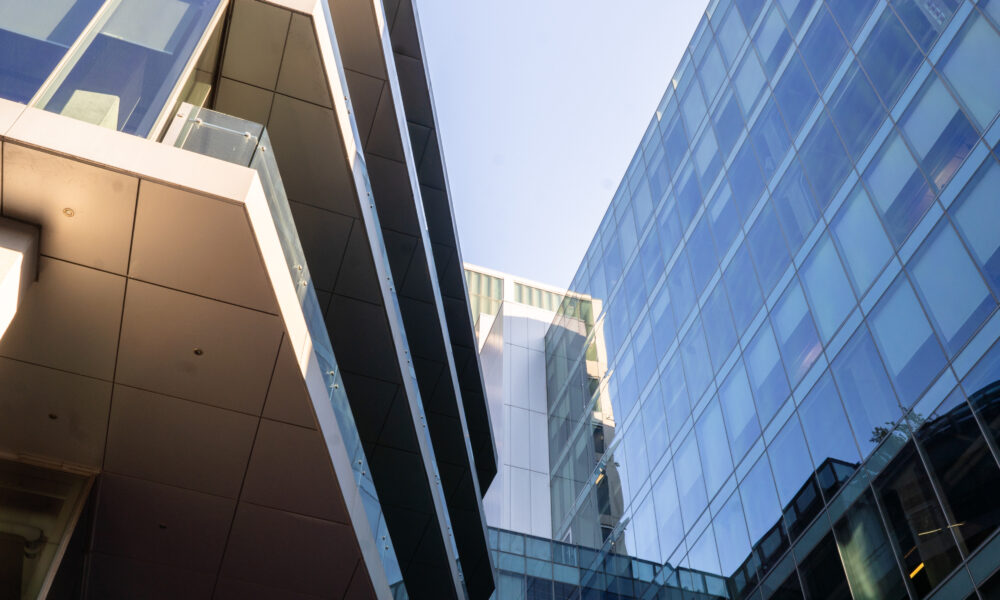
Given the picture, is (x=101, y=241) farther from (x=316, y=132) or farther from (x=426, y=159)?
(x=426, y=159)

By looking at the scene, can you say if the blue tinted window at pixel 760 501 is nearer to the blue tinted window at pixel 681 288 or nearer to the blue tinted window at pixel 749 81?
the blue tinted window at pixel 681 288

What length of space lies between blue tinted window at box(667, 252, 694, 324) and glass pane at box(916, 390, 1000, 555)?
1247 cm

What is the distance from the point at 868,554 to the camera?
643 inches

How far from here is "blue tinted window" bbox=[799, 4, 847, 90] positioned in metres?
21.0

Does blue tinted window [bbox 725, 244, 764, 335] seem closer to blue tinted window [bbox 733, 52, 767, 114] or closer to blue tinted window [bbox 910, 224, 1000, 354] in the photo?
blue tinted window [bbox 733, 52, 767, 114]

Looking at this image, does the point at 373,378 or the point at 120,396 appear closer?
the point at 120,396

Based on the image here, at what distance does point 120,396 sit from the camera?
32.8 feet

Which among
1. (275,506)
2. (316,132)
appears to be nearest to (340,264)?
(316,132)

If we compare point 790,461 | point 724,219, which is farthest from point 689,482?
point 724,219

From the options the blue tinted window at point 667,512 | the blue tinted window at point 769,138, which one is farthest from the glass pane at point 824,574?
the blue tinted window at point 769,138

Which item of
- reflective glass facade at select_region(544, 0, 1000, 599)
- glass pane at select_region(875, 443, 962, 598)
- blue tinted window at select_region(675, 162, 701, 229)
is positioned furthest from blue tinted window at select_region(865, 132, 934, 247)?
blue tinted window at select_region(675, 162, 701, 229)

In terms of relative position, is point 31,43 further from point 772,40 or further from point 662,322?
point 662,322

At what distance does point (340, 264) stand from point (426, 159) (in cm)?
906

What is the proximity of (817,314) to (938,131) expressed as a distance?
4.89 meters
